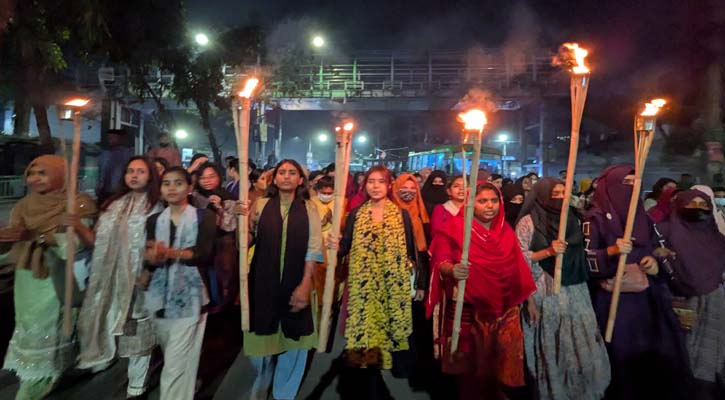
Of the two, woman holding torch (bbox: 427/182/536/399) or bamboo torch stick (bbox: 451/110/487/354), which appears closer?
bamboo torch stick (bbox: 451/110/487/354)

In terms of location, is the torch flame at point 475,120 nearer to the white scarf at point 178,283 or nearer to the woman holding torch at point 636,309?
the woman holding torch at point 636,309

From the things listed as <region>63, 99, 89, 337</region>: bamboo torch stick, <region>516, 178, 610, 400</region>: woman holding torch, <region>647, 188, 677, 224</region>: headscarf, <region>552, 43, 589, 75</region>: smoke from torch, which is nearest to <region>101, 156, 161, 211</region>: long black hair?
<region>63, 99, 89, 337</region>: bamboo torch stick

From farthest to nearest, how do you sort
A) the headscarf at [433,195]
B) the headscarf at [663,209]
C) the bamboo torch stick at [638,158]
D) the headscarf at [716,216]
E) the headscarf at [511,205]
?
the headscarf at [433,195], the headscarf at [511,205], the headscarf at [663,209], the headscarf at [716,216], the bamboo torch stick at [638,158]

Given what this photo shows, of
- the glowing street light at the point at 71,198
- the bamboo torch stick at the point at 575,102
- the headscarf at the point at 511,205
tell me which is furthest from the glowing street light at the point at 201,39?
the bamboo torch stick at the point at 575,102

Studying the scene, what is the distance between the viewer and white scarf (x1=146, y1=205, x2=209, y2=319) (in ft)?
9.35

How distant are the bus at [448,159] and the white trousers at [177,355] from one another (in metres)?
10.7

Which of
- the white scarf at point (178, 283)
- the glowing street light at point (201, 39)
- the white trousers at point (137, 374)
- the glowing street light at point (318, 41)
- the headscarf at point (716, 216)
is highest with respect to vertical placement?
the glowing street light at point (318, 41)

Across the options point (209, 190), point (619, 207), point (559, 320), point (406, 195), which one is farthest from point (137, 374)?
point (619, 207)

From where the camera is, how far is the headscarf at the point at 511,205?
224 inches

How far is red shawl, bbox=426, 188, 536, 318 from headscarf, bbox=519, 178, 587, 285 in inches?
8.9

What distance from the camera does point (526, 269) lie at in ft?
10.5

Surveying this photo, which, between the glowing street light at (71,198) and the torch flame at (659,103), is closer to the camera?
the glowing street light at (71,198)

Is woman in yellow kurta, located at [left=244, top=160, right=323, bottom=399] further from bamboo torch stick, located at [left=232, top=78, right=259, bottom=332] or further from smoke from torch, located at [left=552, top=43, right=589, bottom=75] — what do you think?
smoke from torch, located at [left=552, top=43, right=589, bottom=75]

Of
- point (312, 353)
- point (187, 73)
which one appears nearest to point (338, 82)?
point (187, 73)
